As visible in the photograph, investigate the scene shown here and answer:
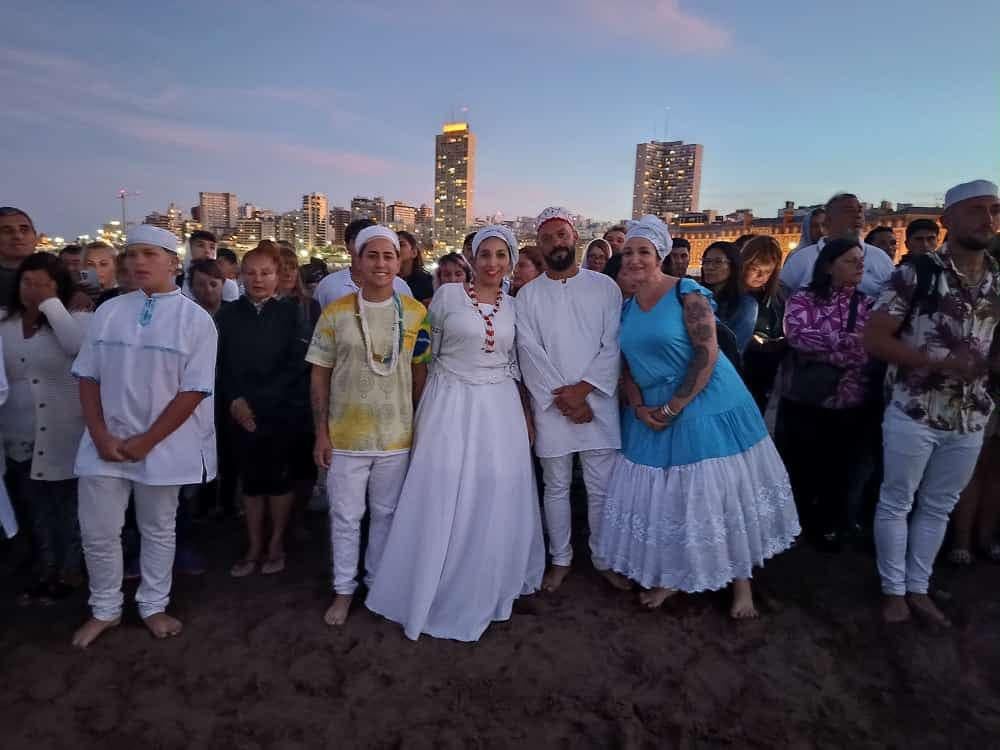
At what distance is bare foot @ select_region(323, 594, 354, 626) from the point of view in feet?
10.6

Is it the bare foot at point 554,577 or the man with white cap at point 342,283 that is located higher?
the man with white cap at point 342,283

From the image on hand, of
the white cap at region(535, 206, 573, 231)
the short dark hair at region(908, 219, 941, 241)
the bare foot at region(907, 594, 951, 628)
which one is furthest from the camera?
the short dark hair at region(908, 219, 941, 241)

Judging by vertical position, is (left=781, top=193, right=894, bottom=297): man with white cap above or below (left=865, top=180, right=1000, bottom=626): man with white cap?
above

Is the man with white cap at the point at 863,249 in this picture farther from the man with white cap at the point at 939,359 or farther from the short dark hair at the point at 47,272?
the short dark hair at the point at 47,272

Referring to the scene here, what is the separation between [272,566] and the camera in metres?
3.80

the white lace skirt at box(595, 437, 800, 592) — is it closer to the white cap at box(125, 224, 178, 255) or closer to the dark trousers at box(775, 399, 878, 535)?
the dark trousers at box(775, 399, 878, 535)

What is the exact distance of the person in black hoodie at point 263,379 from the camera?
12.0 ft

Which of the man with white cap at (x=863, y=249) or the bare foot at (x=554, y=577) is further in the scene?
the man with white cap at (x=863, y=249)

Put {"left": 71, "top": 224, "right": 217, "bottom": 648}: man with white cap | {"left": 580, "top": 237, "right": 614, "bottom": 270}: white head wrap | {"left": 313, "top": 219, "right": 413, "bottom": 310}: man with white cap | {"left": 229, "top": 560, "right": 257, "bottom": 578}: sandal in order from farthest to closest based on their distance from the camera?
{"left": 580, "top": 237, "right": 614, "bottom": 270}: white head wrap → {"left": 313, "top": 219, "right": 413, "bottom": 310}: man with white cap → {"left": 229, "top": 560, "right": 257, "bottom": 578}: sandal → {"left": 71, "top": 224, "right": 217, "bottom": 648}: man with white cap

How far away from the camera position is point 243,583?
11.9 feet

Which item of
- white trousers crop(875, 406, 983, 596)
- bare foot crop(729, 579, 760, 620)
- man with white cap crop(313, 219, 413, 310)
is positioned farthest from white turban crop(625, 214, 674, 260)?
bare foot crop(729, 579, 760, 620)

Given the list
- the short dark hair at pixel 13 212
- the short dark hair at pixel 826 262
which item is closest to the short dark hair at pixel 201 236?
the short dark hair at pixel 13 212

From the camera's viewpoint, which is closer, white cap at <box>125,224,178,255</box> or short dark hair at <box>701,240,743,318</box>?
white cap at <box>125,224,178,255</box>

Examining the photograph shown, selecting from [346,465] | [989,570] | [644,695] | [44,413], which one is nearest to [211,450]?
[346,465]
